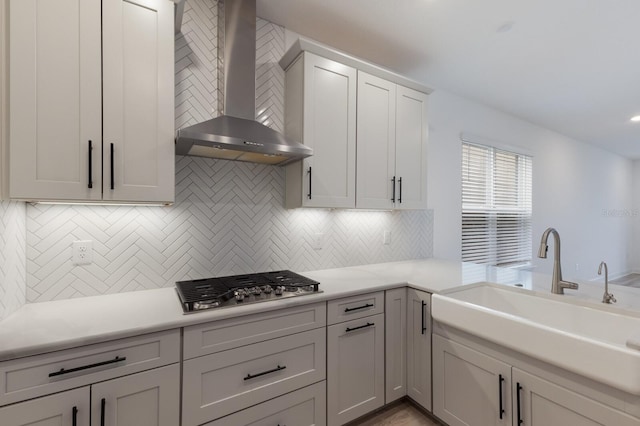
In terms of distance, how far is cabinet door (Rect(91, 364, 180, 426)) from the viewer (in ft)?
3.79

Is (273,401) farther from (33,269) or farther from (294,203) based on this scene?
(33,269)

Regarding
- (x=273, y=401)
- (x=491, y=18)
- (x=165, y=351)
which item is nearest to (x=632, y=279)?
(x=491, y=18)

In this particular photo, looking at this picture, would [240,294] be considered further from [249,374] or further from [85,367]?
[85,367]

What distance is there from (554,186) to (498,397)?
4.56m

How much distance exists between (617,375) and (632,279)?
7.68 m

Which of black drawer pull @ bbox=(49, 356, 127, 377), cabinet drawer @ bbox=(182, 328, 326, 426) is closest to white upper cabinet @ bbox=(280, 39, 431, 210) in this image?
cabinet drawer @ bbox=(182, 328, 326, 426)

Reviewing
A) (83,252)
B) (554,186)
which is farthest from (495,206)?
(83,252)

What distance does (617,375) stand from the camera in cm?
107

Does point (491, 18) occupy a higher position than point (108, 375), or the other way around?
point (491, 18)

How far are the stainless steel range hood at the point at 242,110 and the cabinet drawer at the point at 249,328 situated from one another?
2.98ft

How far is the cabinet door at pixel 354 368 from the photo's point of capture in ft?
5.71

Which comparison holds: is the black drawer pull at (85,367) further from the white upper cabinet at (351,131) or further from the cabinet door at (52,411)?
the white upper cabinet at (351,131)

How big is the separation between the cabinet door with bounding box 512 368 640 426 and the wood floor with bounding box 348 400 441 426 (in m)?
0.67

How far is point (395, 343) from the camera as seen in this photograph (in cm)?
201
